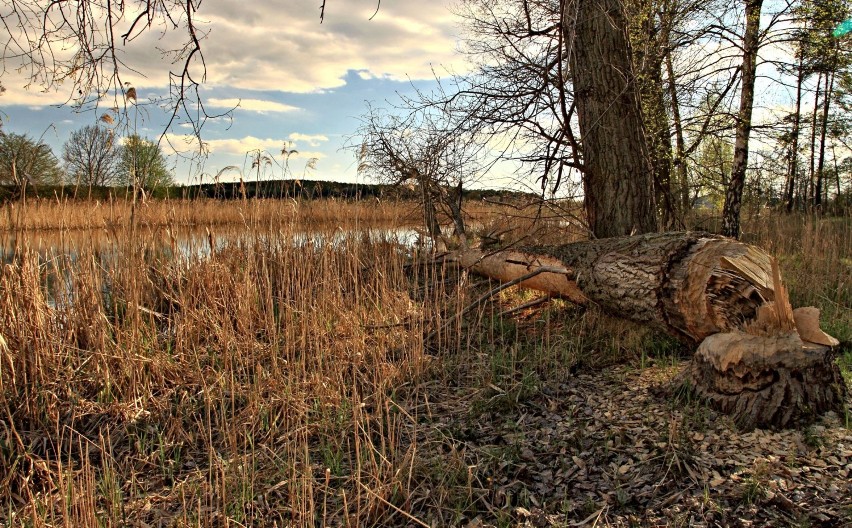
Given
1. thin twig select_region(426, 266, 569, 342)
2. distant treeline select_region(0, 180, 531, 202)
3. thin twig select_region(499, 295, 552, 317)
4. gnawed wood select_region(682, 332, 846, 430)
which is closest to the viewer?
gnawed wood select_region(682, 332, 846, 430)

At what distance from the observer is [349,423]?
313cm

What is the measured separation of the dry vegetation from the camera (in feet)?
7.79

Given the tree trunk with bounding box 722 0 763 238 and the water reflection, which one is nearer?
the water reflection

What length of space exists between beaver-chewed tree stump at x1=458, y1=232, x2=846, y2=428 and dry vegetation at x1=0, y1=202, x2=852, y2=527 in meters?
0.18

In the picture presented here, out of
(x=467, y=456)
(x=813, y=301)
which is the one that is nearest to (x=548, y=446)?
(x=467, y=456)

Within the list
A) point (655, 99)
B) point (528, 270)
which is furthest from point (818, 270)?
point (528, 270)

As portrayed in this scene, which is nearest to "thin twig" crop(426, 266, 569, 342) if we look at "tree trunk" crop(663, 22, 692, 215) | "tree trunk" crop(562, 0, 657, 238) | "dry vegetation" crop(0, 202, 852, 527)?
Answer: "dry vegetation" crop(0, 202, 852, 527)

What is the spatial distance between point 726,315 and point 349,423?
2.40 metres

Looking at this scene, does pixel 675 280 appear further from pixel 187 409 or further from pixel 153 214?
pixel 153 214

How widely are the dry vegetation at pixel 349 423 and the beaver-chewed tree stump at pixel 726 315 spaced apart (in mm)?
176

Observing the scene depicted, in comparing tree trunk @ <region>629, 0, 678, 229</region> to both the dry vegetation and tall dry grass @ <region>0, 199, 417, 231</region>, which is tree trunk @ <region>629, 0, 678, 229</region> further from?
tall dry grass @ <region>0, 199, 417, 231</region>

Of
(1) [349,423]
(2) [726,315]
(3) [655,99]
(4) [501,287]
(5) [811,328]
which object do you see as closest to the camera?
(5) [811,328]

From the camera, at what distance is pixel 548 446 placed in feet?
9.27

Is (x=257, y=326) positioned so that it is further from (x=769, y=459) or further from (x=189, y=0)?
(x=769, y=459)
